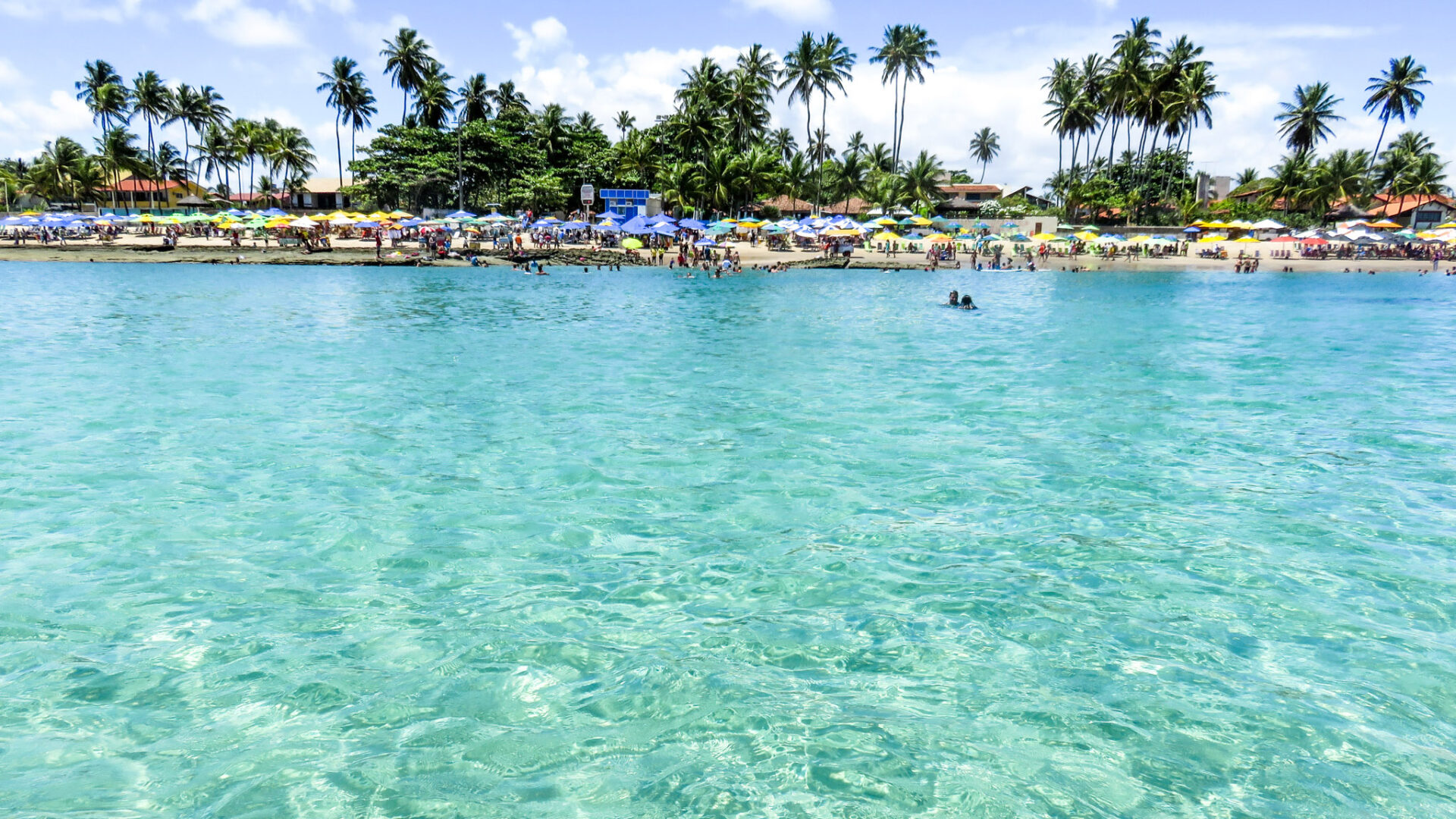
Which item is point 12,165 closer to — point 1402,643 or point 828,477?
point 828,477

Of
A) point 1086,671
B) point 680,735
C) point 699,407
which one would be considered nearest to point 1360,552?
point 1086,671

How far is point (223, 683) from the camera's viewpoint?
524 cm

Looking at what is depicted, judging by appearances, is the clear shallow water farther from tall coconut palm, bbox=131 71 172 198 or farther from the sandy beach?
tall coconut palm, bbox=131 71 172 198

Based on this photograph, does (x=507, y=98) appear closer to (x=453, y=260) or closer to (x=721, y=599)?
(x=453, y=260)

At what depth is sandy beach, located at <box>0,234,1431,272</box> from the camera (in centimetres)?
4847

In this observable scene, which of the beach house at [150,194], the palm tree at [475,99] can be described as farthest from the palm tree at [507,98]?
the beach house at [150,194]

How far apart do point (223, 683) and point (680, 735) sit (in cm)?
295

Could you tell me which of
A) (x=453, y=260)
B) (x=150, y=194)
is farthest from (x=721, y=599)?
(x=150, y=194)

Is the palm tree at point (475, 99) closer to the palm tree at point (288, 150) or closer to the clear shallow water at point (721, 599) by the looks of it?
the palm tree at point (288, 150)

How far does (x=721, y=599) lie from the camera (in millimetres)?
6488

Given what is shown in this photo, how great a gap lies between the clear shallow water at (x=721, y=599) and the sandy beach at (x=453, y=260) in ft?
120

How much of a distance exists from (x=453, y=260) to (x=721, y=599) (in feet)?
158

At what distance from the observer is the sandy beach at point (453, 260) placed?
48469 mm

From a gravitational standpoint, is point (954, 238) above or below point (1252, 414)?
above
